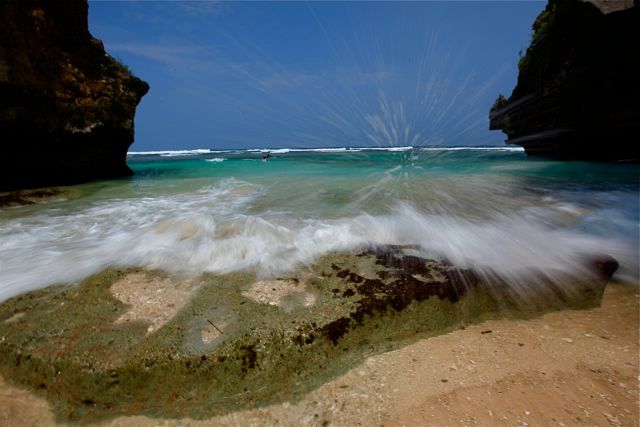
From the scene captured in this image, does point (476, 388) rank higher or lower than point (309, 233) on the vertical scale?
lower

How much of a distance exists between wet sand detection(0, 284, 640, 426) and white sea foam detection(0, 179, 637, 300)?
0.77m

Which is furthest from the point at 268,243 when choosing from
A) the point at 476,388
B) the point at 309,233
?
the point at 476,388

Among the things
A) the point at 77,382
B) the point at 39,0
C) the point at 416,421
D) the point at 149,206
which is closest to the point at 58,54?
the point at 39,0

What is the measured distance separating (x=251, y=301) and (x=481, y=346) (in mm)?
1610

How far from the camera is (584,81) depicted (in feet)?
44.1

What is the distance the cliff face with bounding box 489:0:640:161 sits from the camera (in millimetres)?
11555

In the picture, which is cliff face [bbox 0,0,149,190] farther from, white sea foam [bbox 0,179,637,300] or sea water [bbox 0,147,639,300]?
white sea foam [bbox 0,179,637,300]

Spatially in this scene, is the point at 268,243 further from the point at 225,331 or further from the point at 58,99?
the point at 58,99

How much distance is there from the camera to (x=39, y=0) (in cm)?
928

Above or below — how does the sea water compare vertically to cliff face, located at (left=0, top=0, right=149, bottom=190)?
below

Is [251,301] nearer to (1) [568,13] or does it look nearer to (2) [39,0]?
(2) [39,0]

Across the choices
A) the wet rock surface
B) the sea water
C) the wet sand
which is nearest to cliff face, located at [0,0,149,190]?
the sea water

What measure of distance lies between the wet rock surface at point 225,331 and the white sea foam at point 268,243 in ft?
0.91

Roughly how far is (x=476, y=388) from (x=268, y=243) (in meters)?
2.31
